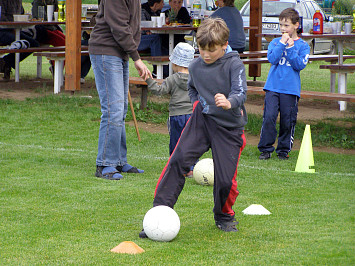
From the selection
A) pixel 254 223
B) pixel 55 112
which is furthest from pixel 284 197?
pixel 55 112

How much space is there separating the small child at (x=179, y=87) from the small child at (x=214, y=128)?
5.65 feet

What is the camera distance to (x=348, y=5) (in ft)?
123

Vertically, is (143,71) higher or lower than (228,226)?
higher

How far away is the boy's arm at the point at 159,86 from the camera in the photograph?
223 inches

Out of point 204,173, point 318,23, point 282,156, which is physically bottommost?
point 282,156

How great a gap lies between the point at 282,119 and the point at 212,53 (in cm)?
353

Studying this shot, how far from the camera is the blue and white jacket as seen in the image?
743 centimetres

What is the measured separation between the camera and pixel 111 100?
6.25m

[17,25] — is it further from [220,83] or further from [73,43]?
[220,83]

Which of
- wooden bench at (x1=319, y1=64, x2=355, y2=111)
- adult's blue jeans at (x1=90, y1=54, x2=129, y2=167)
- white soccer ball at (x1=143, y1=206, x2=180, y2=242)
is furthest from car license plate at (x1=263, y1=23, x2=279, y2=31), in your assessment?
white soccer ball at (x1=143, y1=206, x2=180, y2=242)

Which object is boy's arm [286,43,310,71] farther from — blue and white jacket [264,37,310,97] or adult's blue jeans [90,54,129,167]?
adult's blue jeans [90,54,129,167]

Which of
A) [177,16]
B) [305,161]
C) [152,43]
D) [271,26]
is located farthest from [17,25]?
[271,26]

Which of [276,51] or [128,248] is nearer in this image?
[128,248]

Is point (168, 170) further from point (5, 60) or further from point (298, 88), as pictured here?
point (5, 60)
